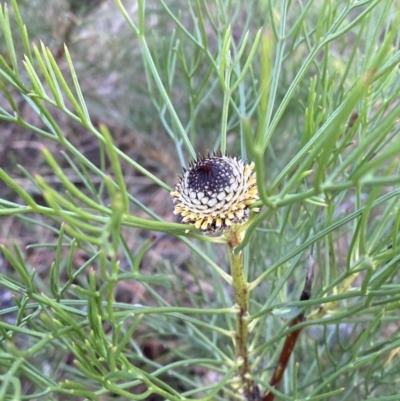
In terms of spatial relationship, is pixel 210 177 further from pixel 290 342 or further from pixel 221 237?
pixel 290 342

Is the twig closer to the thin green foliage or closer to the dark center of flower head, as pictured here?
the thin green foliage

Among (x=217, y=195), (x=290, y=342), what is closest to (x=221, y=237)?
(x=217, y=195)

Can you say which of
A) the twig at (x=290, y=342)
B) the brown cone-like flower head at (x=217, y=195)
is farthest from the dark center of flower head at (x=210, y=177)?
the twig at (x=290, y=342)

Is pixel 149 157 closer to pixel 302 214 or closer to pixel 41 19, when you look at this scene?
pixel 41 19

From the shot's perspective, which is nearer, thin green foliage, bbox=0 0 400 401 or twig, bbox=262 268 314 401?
thin green foliage, bbox=0 0 400 401

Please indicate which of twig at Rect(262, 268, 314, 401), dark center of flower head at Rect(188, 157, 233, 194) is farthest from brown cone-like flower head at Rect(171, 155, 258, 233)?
twig at Rect(262, 268, 314, 401)

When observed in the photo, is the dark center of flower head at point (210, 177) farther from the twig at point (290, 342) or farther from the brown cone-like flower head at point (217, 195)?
the twig at point (290, 342)

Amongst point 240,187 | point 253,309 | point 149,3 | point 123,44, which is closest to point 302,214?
point 253,309

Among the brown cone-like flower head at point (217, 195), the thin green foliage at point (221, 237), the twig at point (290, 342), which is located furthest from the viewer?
the twig at point (290, 342)
